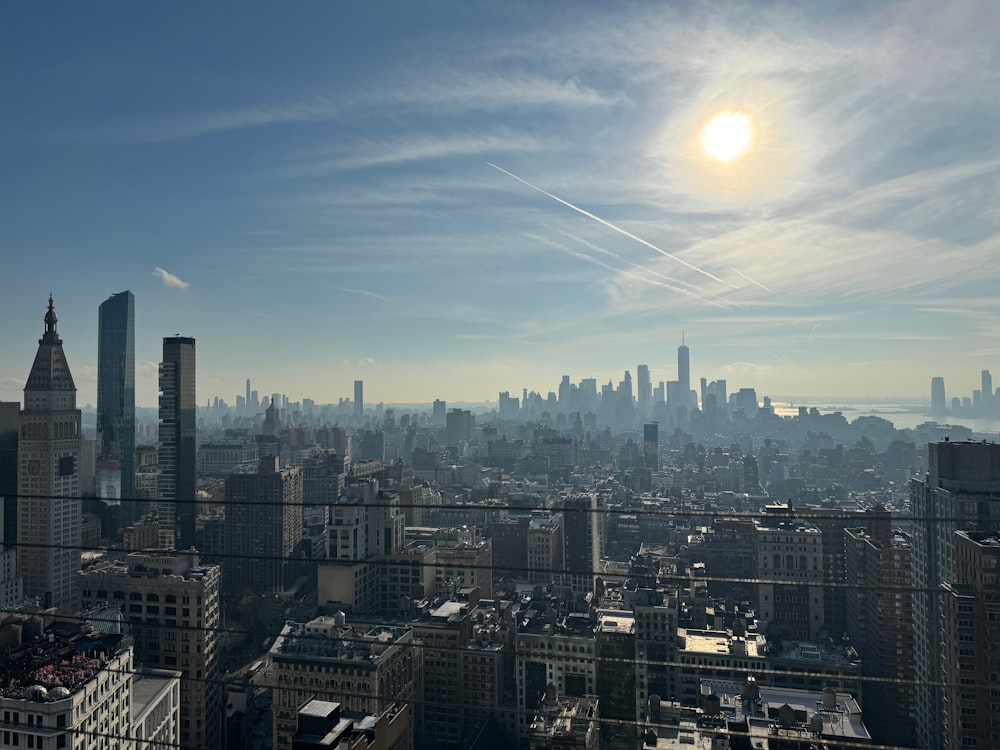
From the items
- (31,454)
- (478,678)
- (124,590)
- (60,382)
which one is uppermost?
(60,382)

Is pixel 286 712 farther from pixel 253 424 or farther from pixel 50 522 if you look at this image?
pixel 253 424

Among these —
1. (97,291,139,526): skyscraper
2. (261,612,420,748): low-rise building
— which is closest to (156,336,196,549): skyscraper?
(97,291,139,526): skyscraper

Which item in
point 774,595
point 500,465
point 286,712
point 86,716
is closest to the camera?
point 86,716

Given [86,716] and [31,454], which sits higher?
[31,454]

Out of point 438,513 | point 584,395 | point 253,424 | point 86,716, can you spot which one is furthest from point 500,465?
point 86,716

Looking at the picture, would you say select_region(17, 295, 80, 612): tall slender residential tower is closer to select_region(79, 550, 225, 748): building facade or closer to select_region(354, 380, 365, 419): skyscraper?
select_region(79, 550, 225, 748): building facade

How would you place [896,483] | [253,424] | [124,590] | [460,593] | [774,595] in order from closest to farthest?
[124,590] → [460,593] → [774,595] → [896,483] → [253,424]
